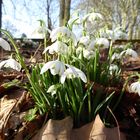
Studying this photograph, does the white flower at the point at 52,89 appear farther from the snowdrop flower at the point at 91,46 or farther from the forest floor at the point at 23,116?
the snowdrop flower at the point at 91,46

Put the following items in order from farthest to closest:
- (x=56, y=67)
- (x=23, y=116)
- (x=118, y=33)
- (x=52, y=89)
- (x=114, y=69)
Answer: (x=118, y=33) < (x=114, y=69) < (x=23, y=116) < (x=52, y=89) < (x=56, y=67)

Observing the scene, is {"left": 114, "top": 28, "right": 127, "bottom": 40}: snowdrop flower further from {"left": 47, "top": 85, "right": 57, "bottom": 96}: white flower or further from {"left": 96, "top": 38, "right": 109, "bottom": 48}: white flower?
{"left": 47, "top": 85, "right": 57, "bottom": 96}: white flower

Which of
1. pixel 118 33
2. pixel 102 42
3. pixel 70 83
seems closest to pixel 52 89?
pixel 70 83

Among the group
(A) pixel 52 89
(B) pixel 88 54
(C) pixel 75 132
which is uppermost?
(B) pixel 88 54

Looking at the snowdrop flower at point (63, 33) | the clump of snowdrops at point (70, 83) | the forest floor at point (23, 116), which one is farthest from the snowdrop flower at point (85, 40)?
the forest floor at point (23, 116)

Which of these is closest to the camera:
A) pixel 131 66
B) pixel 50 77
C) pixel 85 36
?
pixel 50 77


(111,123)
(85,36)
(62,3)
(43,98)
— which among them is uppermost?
(62,3)

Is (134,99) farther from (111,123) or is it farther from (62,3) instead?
(62,3)

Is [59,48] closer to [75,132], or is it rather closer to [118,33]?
[75,132]

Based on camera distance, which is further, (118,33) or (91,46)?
(118,33)

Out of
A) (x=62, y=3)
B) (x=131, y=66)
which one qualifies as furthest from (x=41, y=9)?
(x=131, y=66)

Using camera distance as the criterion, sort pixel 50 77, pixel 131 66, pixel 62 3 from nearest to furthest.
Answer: pixel 50 77, pixel 131 66, pixel 62 3
